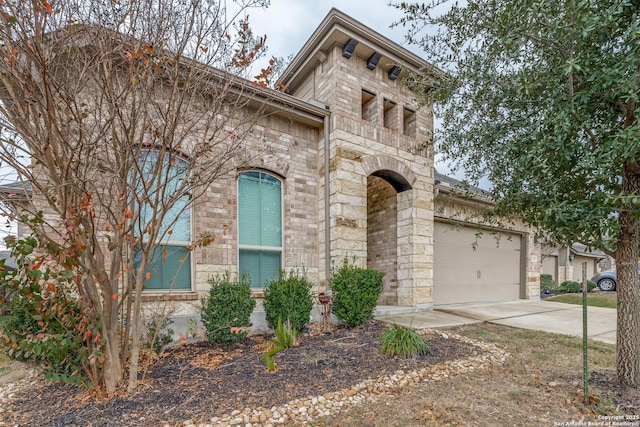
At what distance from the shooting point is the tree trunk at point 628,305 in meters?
3.11

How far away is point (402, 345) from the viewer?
4.16 metres

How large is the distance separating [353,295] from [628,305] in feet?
11.3

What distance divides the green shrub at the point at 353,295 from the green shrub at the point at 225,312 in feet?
5.13

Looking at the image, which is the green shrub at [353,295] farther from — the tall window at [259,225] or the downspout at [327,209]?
the tall window at [259,225]

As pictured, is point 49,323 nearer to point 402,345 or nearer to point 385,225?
point 402,345

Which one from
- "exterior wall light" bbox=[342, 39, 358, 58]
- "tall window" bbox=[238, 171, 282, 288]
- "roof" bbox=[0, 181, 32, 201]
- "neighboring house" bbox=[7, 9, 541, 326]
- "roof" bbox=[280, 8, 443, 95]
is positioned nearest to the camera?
"roof" bbox=[0, 181, 32, 201]

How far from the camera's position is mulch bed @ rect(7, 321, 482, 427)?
2.82 m

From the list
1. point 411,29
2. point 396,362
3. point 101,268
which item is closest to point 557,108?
point 411,29

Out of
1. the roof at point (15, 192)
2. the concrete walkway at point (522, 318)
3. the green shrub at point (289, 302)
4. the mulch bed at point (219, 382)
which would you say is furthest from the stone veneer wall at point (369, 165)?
the roof at point (15, 192)

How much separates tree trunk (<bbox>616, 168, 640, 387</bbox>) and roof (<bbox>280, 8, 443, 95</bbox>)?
157 inches

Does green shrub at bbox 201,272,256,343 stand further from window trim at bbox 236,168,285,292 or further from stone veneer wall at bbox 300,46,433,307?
stone veneer wall at bbox 300,46,433,307

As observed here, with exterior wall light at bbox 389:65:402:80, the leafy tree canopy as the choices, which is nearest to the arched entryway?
exterior wall light at bbox 389:65:402:80

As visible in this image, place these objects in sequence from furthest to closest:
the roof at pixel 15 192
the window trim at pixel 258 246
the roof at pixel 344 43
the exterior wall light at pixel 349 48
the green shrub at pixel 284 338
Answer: the exterior wall light at pixel 349 48 < the roof at pixel 344 43 < the window trim at pixel 258 246 < the green shrub at pixel 284 338 < the roof at pixel 15 192

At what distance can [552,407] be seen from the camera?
2971 mm
